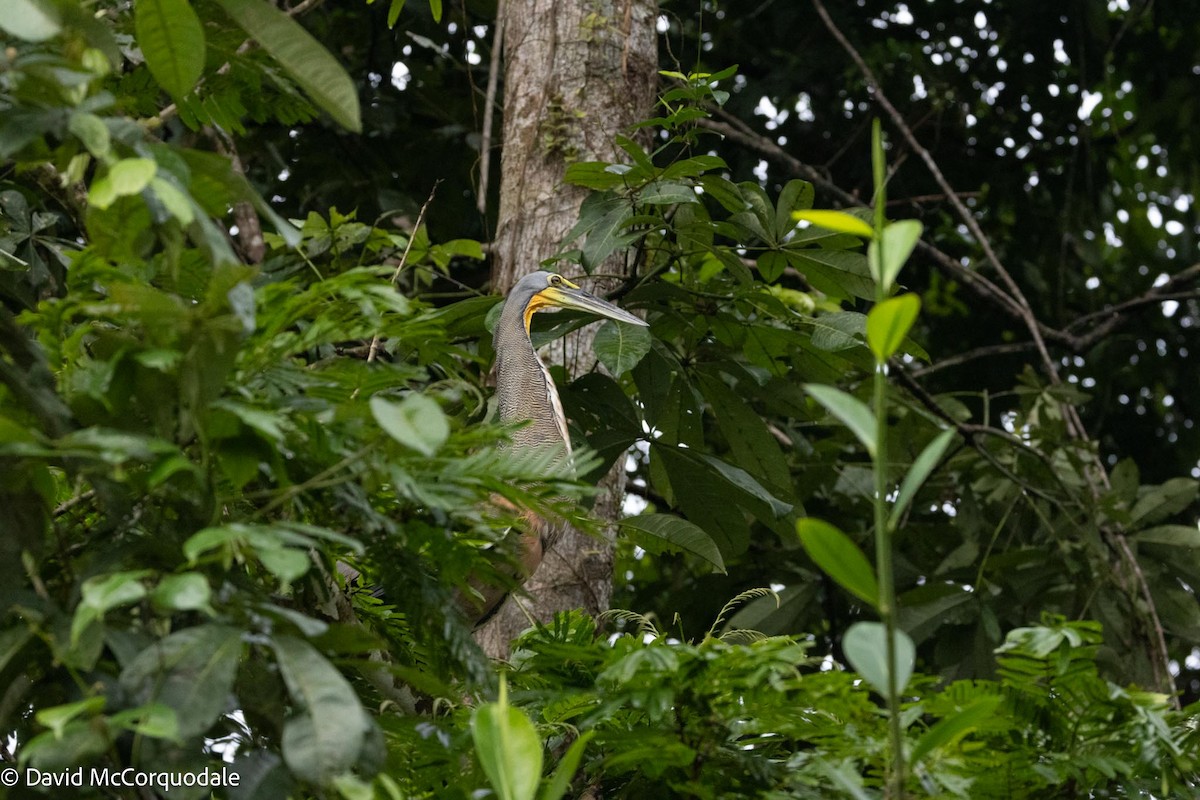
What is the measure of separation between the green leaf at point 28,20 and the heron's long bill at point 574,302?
1608mm

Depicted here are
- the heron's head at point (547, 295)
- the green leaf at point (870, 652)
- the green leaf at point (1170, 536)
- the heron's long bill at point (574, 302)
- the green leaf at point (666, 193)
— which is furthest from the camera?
the green leaf at point (1170, 536)

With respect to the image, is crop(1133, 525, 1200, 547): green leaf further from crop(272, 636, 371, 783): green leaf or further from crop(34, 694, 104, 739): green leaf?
crop(34, 694, 104, 739): green leaf

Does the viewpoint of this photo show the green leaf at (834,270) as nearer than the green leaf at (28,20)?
No

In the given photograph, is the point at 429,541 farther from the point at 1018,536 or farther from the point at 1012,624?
the point at 1018,536

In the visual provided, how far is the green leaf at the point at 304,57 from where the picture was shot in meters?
1.46

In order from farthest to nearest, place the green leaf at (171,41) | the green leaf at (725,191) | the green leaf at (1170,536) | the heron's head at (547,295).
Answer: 1. the green leaf at (1170,536)
2. the heron's head at (547,295)
3. the green leaf at (725,191)
4. the green leaf at (171,41)

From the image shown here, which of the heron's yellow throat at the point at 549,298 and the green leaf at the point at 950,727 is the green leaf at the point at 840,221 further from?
the heron's yellow throat at the point at 549,298

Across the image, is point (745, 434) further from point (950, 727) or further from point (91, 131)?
point (91, 131)

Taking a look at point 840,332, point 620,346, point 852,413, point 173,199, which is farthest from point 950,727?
point 840,332

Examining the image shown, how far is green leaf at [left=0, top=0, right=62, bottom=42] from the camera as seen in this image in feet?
4.10

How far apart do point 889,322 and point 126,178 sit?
725 millimetres

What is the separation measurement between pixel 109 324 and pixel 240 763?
728 mm

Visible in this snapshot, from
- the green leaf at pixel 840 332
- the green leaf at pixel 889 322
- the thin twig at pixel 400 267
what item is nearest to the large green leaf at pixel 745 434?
the green leaf at pixel 840 332

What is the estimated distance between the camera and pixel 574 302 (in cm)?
307
